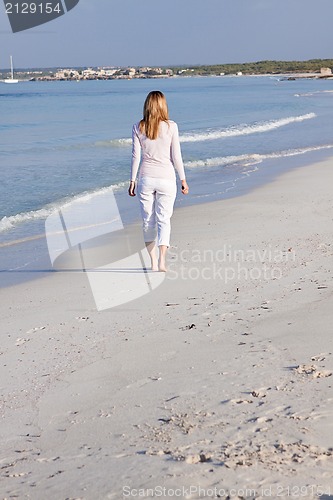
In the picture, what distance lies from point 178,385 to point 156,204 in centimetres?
347

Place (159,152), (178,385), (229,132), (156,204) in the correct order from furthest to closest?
(229,132)
(156,204)
(159,152)
(178,385)

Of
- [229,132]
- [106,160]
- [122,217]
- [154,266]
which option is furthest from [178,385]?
[229,132]

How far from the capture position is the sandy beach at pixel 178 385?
3.29 metres

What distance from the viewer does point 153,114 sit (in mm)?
7191

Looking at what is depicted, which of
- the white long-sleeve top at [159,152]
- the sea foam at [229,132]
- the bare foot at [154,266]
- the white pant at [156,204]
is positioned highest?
the white long-sleeve top at [159,152]

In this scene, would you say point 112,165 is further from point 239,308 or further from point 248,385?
point 248,385

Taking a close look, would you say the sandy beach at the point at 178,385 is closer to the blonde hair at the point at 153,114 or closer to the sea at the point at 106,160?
the blonde hair at the point at 153,114

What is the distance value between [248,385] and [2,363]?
1847mm

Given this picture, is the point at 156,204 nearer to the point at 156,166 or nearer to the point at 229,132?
the point at 156,166

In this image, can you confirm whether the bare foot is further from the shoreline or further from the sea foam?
the sea foam

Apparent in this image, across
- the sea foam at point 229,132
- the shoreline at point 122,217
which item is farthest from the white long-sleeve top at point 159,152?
the sea foam at point 229,132

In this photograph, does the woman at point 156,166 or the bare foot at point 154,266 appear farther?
the bare foot at point 154,266

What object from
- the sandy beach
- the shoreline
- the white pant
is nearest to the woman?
the white pant

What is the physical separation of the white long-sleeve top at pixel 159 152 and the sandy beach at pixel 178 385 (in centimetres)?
102
